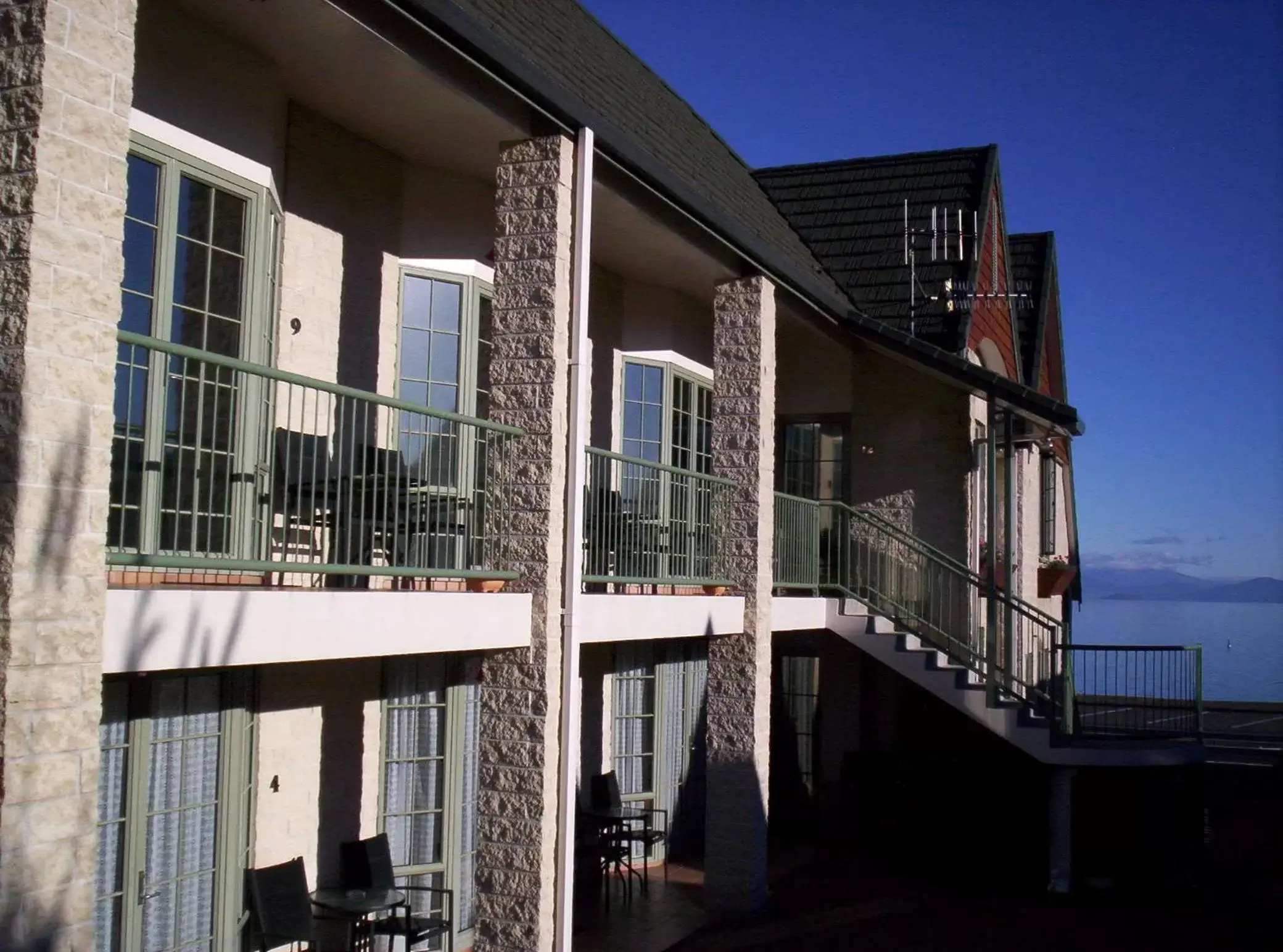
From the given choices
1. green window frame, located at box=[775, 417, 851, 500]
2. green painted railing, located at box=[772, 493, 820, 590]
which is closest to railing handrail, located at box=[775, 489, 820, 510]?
green painted railing, located at box=[772, 493, 820, 590]

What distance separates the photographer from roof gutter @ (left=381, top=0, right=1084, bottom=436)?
25.6 ft

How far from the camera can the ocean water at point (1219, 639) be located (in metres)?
41.1

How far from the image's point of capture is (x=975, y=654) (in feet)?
46.6

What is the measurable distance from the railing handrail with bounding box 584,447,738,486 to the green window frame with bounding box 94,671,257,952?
9.68 feet

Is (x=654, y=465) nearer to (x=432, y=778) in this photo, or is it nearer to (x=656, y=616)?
(x=656, y=616)

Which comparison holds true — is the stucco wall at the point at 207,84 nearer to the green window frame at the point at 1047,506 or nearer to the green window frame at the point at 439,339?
the green window frame at the point at 439,339

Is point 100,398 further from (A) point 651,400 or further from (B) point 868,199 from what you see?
(B) point 868,199

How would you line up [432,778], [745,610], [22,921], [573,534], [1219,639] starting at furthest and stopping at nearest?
[1219,639]
[745,610]
[432,778]
[573,534]
[22,921]

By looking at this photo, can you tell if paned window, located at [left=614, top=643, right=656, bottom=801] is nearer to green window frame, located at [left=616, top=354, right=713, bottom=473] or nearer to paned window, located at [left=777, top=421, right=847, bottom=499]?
green window frame, located at [left=616, top=354, right=713, bottom=473]

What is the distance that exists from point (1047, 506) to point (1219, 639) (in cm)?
9185

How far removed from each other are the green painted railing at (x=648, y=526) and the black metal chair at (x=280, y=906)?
2.85 metres

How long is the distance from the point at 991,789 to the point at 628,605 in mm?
6168

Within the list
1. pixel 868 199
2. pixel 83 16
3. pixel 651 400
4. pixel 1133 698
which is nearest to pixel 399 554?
pixel 83 16

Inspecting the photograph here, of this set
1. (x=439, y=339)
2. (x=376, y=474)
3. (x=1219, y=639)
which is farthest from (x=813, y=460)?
(x=1219, y=639)
